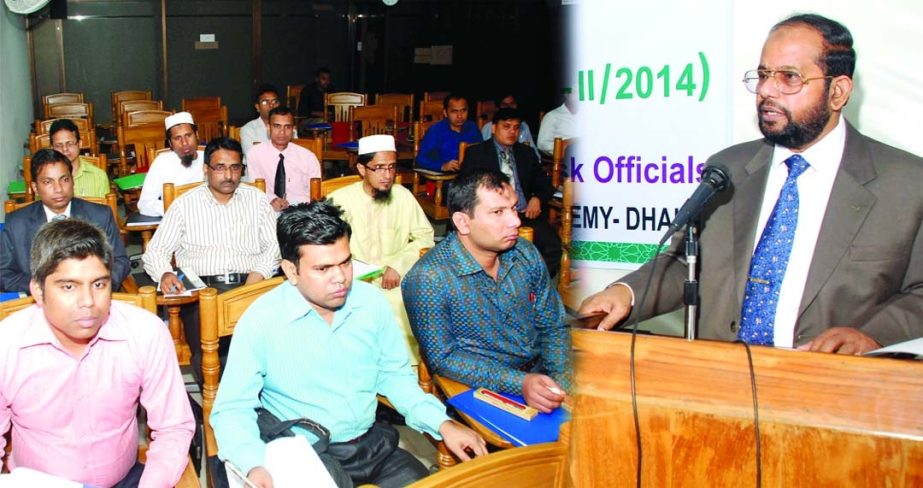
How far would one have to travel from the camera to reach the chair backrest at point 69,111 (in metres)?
7.02

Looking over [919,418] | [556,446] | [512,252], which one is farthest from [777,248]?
[512,252]

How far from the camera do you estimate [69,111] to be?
707 centimetres

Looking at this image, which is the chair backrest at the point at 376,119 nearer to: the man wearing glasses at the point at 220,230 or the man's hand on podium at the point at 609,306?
the man wearing glasses at the point at 220,230

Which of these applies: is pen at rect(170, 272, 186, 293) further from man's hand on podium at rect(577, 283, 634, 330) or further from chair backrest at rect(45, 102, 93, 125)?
chair backrest at rect(45, 102, 93, 125)

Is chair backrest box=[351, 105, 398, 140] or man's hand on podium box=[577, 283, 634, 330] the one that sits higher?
chair backrest box=[351, 105, 398, 140]

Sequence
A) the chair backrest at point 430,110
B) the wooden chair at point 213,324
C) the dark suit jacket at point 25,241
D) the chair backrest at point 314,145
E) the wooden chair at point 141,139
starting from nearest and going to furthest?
the wooden chair at point 213,324, the dark suit jacket at point 25,241, the chair backrest at point 314,145, the wooden chair at point 141,139, the chair backrest at point 430,110

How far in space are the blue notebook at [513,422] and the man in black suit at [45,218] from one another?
5.32ft

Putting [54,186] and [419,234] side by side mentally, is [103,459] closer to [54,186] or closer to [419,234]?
[54,186]

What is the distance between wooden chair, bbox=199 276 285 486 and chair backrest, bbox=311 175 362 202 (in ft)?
5.45

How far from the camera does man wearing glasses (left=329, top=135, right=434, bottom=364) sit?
354cm

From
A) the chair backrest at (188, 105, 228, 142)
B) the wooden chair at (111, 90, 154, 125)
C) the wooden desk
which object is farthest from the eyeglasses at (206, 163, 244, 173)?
the wooden chair at (111, 90, 154, 125)

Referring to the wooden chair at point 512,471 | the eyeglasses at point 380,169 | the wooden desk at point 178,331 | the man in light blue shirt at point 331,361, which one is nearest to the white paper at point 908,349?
the wooden chair at point 512,471

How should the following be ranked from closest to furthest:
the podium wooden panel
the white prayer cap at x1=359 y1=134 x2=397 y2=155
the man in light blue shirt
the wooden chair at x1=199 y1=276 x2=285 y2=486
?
1. the podium wooden panel
2. the man in light blue shirt
3. the wooden chair at x1=199 y1=276 x2=285 y2=486
4. the white prayer cap at x1=359 y1=134 x2=397 y2=155

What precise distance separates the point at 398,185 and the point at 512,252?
1.49m
